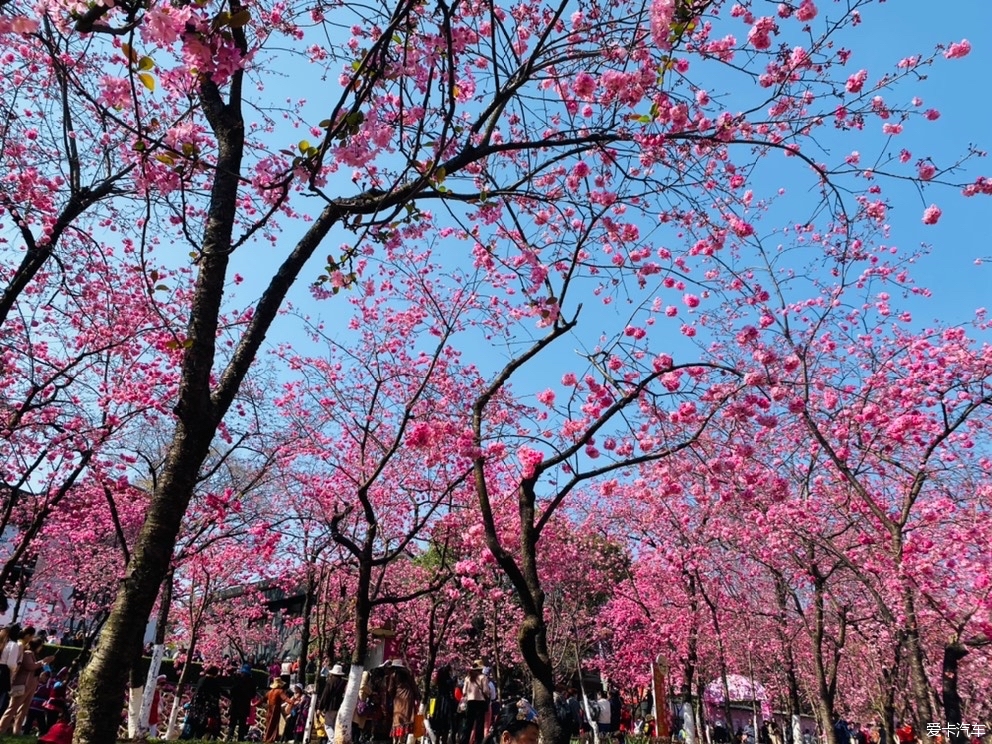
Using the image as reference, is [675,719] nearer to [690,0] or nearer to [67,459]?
[67,459]

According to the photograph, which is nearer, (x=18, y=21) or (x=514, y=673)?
(x=18, y=21)

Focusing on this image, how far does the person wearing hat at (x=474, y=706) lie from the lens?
474 inches

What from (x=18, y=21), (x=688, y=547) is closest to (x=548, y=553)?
(x=688, y=547)

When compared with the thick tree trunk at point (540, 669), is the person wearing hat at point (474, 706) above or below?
below

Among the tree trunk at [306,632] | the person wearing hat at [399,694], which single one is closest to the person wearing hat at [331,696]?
the person wearing hat at [399,694]

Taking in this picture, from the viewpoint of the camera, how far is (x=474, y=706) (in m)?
12.1

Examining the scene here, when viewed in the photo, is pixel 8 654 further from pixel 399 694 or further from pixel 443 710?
pixel 443 710

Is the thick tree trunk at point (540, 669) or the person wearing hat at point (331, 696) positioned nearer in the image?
the thick tree trunk at point (540, 669)

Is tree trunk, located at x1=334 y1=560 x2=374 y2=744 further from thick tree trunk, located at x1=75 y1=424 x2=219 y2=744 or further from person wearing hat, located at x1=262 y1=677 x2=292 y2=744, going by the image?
thick tree trunk, located at x1=75 y1=424 x2=219 y2=744

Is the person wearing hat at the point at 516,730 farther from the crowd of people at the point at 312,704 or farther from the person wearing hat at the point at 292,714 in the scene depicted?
the person wearing hat at the point at 292,714

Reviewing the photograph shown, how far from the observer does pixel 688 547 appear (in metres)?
19.4

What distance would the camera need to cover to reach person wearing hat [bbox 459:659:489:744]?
12039mm

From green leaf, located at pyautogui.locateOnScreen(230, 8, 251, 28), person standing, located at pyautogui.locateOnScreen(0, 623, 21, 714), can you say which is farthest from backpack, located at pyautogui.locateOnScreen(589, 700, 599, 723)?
green leaf, located at pyautogui.locateOnScreen(230, 8, 251, 28)

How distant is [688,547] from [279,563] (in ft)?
37.8
